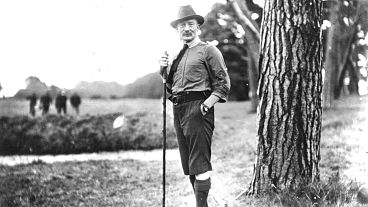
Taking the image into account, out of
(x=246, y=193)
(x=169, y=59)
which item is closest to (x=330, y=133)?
(x=246, y=193)

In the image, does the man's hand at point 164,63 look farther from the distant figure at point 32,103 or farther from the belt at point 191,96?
the distant figure at point 32,103

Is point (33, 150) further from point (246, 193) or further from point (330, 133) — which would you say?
point (330, 133)

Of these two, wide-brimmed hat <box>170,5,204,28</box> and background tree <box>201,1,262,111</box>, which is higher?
background tree <box>201,1,262,111</box>

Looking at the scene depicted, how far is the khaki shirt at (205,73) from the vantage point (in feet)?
11.3

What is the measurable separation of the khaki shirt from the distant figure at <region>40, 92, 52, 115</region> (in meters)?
6.05

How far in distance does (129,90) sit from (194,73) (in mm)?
7371

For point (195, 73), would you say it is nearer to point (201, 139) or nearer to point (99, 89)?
point (201, 139)

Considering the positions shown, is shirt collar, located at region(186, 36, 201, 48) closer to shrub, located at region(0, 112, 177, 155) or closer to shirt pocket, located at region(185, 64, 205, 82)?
shirt pocket, located at region(185, 64, 205, 82)

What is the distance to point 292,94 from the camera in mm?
3777

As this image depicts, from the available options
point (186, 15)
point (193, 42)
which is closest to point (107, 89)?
point (193, 42)

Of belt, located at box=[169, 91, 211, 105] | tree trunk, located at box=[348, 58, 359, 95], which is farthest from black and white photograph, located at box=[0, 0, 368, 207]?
tree trunk, located at box=[348, 58, 359, 95]

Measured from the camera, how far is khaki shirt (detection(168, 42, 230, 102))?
3.45 metres

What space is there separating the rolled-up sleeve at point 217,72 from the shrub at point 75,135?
5.97 metres

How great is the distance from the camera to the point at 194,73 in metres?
3.50
